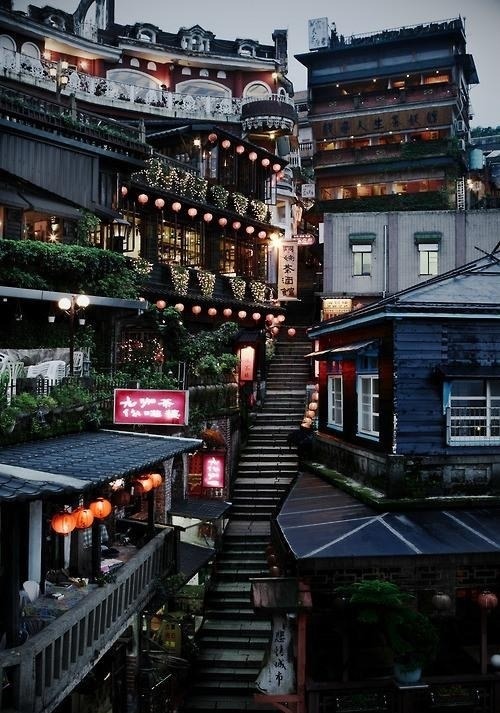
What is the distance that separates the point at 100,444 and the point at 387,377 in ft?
25.0

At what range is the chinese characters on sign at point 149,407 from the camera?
19203mm

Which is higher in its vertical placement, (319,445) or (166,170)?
(166,170)

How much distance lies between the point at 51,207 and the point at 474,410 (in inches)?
661

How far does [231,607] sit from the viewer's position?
22000mm

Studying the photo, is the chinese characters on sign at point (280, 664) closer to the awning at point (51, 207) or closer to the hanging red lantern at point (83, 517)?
the hanging red lantern at point (83, 517)

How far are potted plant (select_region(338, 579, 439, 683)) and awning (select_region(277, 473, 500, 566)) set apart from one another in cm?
111

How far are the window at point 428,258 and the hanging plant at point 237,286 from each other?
32.8 feet

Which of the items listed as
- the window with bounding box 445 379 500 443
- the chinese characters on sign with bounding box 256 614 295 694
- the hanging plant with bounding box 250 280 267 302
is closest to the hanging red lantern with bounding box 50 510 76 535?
the chinese characters on sign with bounding box 256 614 295 694

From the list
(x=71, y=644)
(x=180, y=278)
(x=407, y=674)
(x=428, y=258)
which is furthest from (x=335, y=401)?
(x=428, y=258)

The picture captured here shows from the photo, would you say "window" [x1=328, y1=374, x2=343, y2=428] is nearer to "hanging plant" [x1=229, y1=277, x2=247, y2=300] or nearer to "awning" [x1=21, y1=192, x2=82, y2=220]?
"awning" [x1=21, y1=192, x2=82, y2=220]

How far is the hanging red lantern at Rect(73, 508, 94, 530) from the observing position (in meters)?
13.0

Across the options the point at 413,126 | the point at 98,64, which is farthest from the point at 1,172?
the point at 413,126

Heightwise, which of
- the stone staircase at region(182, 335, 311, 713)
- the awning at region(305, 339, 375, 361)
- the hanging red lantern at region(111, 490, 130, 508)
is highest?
the awning at region(305, 339, 375, 361)

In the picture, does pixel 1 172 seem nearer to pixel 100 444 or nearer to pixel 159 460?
pixel 100 444
